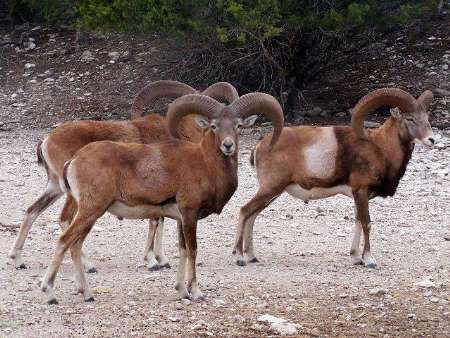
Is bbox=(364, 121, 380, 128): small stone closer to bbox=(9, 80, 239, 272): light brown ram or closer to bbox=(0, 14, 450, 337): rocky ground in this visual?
bbox=(0, 14, 450, 337): rocky ground

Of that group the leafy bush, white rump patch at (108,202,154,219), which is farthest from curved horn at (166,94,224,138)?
the leafy bush

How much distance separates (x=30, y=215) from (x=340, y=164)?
403 cm

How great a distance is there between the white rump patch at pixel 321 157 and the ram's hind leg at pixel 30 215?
323 cm

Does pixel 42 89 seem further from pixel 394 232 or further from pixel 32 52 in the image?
pixel 394 232

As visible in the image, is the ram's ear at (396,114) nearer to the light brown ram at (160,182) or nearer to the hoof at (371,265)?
the hoof at (371,265)

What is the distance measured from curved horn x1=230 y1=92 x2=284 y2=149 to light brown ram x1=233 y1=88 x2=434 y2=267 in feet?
2.98

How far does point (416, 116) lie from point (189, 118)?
3.08m

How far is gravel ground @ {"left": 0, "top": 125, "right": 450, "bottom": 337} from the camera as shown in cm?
912

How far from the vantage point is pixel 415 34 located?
26.2 meters

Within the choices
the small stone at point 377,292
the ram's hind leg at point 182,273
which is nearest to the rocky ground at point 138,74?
the small stone at point 377,292

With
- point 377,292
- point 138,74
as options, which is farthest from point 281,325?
point 138,74

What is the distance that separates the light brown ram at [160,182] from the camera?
31.2 feet

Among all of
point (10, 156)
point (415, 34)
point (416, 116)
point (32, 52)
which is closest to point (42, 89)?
point (32, 52)

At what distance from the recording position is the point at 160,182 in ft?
32.0
